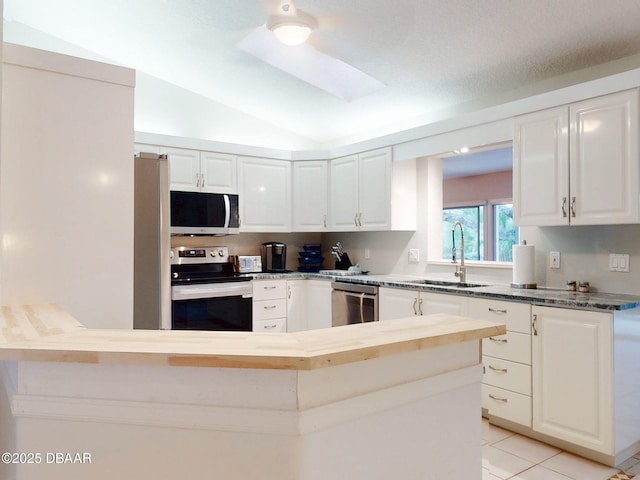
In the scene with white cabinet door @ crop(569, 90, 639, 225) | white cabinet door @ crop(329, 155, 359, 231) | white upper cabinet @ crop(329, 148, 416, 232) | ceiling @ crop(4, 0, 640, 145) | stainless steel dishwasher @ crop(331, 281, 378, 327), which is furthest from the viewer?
white cabinet door @ crop(329, 155, 359, 231)

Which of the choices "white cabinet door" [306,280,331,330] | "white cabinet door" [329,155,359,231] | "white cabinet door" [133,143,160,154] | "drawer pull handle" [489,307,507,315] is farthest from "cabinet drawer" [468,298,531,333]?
"white cabinet door" [133,143,160,154]

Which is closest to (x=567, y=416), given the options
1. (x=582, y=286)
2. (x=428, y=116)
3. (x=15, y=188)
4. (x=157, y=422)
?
(x=582, y=286)

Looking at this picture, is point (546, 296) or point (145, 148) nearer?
point (546, 296)

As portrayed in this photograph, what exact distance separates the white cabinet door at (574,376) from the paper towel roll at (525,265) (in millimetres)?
470

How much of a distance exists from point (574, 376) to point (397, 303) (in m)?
1.33

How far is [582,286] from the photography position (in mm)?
2902

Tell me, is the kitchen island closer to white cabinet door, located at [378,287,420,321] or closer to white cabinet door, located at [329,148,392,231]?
white cabinet door, located at [378,287,420,321]

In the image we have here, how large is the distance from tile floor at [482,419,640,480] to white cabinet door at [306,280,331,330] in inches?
73.5

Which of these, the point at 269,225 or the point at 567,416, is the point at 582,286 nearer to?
the point at 567,416

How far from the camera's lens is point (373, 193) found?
4.28 m

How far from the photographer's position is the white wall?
70.2 inches

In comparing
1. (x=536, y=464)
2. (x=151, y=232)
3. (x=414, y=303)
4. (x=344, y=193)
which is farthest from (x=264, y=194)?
(x=536, y=464)

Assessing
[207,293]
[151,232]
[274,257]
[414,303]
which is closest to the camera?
[151,232]

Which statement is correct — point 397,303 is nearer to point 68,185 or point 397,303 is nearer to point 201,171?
point 201,171
